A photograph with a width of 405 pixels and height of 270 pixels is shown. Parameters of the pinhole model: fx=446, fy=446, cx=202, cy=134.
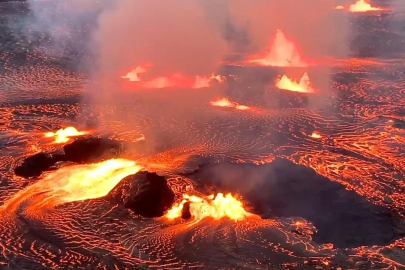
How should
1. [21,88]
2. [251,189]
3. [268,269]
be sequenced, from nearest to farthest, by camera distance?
[268,269] → [251,189] → [21,88]

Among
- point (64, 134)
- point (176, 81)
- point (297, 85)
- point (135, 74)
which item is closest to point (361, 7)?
point (297, 85)

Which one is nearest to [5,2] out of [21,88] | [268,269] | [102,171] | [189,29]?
[189,29]

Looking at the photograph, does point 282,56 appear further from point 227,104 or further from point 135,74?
point 135,74

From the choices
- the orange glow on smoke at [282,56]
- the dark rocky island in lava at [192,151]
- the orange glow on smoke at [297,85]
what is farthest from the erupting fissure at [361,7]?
the orange glow on smoke at [297,85]

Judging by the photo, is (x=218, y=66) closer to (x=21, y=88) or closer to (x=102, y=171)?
(x=21, y=88)

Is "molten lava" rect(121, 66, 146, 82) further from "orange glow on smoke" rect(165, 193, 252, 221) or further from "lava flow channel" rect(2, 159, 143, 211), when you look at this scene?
"orange glow on smoke" rect(165, 193, 252, 221)

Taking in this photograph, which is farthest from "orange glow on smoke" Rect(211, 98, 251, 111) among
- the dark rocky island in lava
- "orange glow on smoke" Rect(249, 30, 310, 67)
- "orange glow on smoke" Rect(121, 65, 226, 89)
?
"orange glow on smoke" Rect(249, 30, 310, 67)
